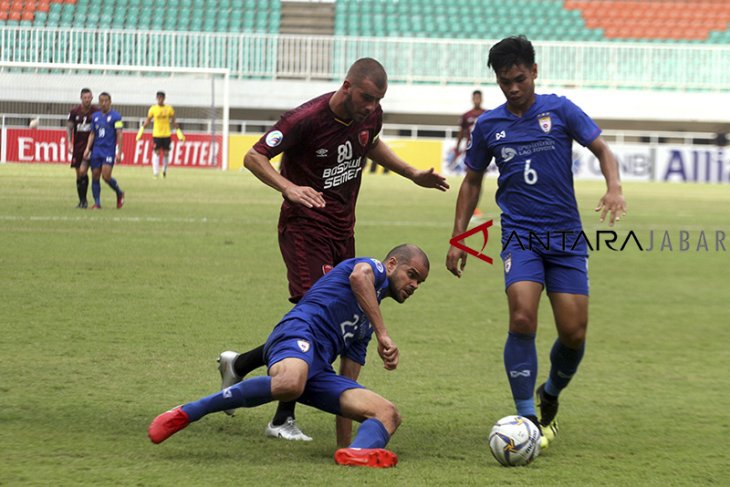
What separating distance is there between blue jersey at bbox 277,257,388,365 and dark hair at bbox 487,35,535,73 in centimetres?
123

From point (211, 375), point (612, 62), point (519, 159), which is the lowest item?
point (211, 375)

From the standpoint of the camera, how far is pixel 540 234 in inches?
240

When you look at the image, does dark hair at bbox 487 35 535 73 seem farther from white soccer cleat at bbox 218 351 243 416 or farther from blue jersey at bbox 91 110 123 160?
blue jersey at bbox 91 110 123 160

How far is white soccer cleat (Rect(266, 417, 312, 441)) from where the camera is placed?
19.4ft

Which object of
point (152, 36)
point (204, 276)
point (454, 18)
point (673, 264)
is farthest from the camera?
point (454, 18)

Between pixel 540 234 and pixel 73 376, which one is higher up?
pixel 540 234

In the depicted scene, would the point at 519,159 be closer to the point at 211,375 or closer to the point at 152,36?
the point at 211,375

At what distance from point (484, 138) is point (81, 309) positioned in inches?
201

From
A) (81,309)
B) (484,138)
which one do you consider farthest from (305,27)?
(484,138)

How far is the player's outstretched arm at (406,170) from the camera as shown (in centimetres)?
639

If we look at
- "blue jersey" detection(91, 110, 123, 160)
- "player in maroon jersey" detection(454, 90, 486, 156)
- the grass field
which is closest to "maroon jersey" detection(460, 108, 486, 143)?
"player in maroon jersey" detection(454, 90, 486, 156)

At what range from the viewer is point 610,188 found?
595 cm

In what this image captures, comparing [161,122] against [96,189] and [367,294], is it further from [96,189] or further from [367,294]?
[367,294]

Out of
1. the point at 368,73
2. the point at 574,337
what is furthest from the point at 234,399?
the point at 574,337
